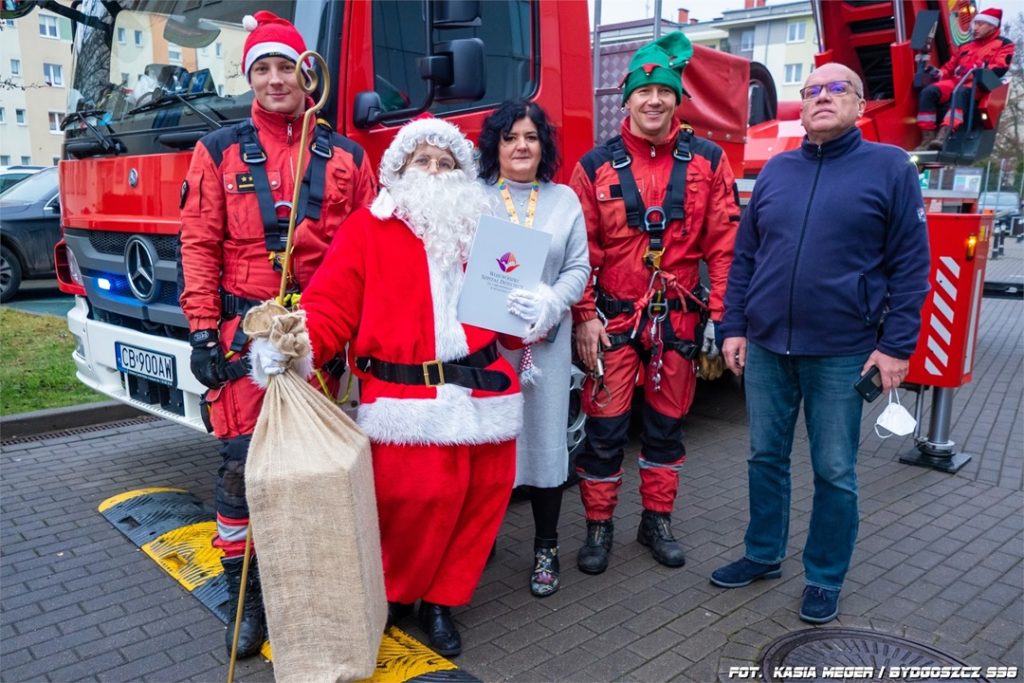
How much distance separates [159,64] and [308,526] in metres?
2.63

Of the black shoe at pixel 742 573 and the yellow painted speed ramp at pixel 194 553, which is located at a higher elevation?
the yellow painted speed ramp at pixel 194 553

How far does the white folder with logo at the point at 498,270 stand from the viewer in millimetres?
2799

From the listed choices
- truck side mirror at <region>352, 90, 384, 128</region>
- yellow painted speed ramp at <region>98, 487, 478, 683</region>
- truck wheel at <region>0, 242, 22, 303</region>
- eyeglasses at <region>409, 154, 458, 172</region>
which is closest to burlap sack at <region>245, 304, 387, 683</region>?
yellow painted speed ramp at <region>98, 487, 478, 683</region>

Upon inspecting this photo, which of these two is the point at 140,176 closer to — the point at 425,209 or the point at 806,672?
the point at 425,209

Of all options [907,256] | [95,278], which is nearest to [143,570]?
[95,278]

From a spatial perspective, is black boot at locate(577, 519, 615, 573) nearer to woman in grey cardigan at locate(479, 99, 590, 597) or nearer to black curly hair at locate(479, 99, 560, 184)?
woman in grey cardigan at locate(479, 99, 590, 597)

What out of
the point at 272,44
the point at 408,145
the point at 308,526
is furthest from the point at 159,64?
the point at 308,526

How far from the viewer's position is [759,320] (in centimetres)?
317

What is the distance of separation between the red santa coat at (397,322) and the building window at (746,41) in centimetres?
4815

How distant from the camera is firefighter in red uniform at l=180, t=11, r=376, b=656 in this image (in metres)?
2.88

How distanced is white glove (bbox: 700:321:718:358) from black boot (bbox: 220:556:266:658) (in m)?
2.12

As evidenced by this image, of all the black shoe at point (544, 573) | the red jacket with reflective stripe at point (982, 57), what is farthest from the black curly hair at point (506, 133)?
the red jacket with reflective stripe at point (982, 57)

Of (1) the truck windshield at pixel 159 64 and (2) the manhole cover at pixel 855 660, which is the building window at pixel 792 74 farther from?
(2) the manhole cover at pixel 855 660

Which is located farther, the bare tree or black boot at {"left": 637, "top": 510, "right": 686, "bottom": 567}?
the bare tree
